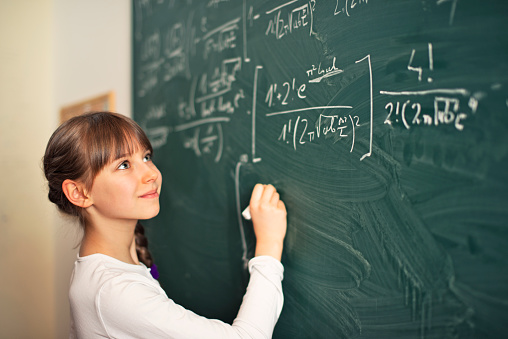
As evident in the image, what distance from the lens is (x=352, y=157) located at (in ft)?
3.49

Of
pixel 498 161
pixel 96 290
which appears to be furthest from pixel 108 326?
pixel 498 161

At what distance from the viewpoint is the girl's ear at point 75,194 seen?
124 cm

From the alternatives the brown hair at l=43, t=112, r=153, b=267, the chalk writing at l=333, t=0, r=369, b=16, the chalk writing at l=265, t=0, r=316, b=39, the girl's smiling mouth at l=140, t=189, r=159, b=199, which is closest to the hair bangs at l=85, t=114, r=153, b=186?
the brown hair at l=43, t=112, r=153, b=267

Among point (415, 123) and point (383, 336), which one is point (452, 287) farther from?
point (415, 123)

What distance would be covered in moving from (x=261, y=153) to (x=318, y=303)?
1.58ft

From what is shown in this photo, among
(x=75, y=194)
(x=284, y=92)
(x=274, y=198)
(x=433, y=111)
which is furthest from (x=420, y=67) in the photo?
(x=75, y=194)

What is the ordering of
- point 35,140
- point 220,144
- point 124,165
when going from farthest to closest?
point 35,140 < point 220,144 < point 124,165

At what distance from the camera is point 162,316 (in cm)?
100

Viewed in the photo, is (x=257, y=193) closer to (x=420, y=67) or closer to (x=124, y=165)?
(x=124, y=165)

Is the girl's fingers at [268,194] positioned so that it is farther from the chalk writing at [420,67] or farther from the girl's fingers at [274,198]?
the chalk writing at [420,67]

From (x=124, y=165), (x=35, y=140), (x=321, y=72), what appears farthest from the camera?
(x=35, y=140)

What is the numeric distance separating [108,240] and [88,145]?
11.6 inches

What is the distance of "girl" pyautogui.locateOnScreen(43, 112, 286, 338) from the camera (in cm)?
102

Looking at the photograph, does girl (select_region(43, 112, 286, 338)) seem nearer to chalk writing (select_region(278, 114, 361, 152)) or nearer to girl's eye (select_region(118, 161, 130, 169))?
girl's eye (select_region(118, 161, 130, 169))
